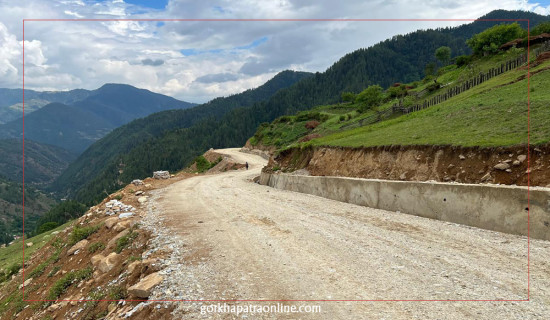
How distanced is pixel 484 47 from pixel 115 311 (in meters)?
66.7

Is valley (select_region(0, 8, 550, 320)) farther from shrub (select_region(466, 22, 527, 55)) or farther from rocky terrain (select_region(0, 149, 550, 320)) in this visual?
shrub (select_region(466, 22, 527, 55))

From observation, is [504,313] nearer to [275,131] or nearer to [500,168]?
[500,168]

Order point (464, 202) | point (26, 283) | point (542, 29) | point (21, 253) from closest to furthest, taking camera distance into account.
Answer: point (464, 202), point (26, 283), point (21, 253), point (542, 29)

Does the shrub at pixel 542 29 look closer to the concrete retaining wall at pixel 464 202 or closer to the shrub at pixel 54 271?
the concrete retaining wall at pixel 464 202

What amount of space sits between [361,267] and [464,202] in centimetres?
468

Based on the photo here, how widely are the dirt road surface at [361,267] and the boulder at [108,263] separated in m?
1.55

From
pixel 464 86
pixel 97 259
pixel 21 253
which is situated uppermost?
pixel 464 86

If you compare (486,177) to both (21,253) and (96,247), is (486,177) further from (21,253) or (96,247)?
(21,253)

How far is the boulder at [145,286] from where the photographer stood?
20.3 feet

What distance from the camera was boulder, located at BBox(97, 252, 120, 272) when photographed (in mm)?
9182

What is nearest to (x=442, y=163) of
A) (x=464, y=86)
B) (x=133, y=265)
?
(x=133, y=265)

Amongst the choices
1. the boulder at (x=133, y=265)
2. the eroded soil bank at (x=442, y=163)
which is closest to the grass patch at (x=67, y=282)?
the boulder at (x=133, y=265)

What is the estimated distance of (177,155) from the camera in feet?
627

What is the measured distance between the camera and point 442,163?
500 inches
